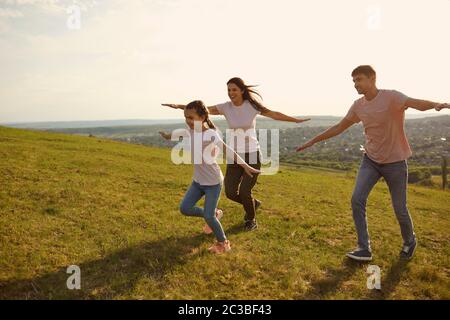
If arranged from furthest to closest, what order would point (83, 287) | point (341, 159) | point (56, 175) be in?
1. point (341, 159)
2. point (56, 175)
3. point (83, 287)

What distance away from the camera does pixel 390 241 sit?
363 inches

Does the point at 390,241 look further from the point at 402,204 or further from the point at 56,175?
the point at 56,175

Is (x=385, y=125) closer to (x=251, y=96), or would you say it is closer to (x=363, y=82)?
(x=363, y=82)

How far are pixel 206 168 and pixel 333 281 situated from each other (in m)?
2.96

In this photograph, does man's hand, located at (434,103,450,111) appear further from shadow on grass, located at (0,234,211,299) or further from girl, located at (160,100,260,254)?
shadow on grass, located at (0,234,211,299)

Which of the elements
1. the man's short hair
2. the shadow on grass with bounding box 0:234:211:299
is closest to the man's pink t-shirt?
the man's short hair

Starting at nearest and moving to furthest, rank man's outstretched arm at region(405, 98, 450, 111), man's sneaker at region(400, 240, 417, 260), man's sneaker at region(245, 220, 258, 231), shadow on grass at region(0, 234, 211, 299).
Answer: shadow on grass at region(0, 234, 211, 299) → man's outstretched arm at region(405, 98, 450, 111) → man's sneaker at region(400, 240, 417, 260) → man's sneaker at region(245, 220, 258, 231)

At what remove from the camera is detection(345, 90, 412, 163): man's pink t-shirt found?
666cm

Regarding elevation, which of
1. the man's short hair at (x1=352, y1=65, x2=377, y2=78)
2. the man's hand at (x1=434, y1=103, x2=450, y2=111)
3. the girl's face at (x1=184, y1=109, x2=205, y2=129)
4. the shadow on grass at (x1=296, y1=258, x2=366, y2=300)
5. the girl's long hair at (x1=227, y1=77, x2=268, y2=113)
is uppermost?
the man's short hair at (x1=352, y1=65, x2=377, y2=78)

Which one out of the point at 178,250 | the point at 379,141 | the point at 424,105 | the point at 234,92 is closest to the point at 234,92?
the point at 234,92

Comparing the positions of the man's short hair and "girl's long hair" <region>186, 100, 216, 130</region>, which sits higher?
the man's short hair

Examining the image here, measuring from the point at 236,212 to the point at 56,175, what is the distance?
313 inches
